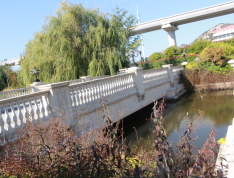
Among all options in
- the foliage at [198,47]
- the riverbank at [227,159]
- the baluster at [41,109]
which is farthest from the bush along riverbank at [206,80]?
the baluster at [41,109]

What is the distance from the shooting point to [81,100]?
6.89 metres

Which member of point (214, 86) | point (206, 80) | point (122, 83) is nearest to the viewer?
point (122, 83)

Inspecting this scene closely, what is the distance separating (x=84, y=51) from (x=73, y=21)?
246cm

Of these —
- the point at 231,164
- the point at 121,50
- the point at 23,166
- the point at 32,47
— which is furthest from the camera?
the point at 32,47

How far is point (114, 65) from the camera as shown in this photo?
1515 cm

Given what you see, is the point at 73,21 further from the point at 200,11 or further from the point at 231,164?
the point at 200,11

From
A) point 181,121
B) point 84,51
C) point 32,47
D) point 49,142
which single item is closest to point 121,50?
point 84,51

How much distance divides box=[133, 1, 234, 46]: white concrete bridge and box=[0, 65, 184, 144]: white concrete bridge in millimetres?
14447

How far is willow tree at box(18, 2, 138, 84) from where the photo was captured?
48.0 ft

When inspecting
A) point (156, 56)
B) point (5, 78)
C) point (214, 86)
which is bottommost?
point (214, 86)

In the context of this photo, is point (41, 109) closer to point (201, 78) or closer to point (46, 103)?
point (46, 103)

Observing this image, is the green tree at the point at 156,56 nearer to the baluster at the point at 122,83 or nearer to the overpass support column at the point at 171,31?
the overpass support column at the point at 171,31

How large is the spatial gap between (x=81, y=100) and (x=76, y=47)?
8695 millimetres

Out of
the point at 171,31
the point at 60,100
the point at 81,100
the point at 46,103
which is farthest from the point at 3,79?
the point at 46,103
